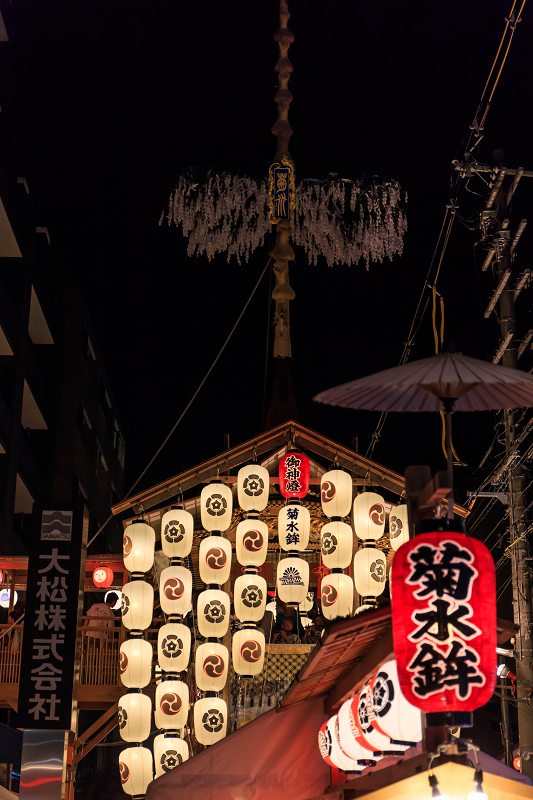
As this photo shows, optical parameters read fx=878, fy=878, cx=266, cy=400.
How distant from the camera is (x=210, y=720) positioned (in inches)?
502

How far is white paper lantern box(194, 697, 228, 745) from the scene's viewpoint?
41.8ft

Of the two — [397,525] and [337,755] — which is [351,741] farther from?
[397,525]

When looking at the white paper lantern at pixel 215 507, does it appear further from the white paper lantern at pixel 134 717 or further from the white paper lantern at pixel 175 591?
the white paper lantern at pixel 134 717

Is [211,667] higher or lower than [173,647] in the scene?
lower

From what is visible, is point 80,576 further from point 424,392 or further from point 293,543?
point 424,392

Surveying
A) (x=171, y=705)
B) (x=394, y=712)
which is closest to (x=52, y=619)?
(x=171, y=705)

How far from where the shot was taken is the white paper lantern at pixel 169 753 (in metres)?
12.6

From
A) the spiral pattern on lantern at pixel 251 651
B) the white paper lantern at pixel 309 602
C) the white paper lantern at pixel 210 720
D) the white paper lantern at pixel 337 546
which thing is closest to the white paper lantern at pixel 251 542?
the white paper lantern at pixel 337 546

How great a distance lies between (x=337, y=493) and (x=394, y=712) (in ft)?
25.4

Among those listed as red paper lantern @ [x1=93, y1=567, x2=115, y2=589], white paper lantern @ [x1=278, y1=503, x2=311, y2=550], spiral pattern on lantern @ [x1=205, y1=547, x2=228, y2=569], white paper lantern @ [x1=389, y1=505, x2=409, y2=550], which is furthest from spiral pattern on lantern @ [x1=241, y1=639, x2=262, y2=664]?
red paper lantern @ [x1=93, y1=567, x2=115, y2=589]

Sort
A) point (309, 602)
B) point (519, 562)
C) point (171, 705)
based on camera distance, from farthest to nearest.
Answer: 1. point (309, 602)
2. point (519, 562)
3. point (171, 705)

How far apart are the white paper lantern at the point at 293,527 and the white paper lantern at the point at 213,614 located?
1271 mm

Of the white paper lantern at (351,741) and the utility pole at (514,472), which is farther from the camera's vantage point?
the utility pole at (514,472)

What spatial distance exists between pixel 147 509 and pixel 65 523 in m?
2.66
